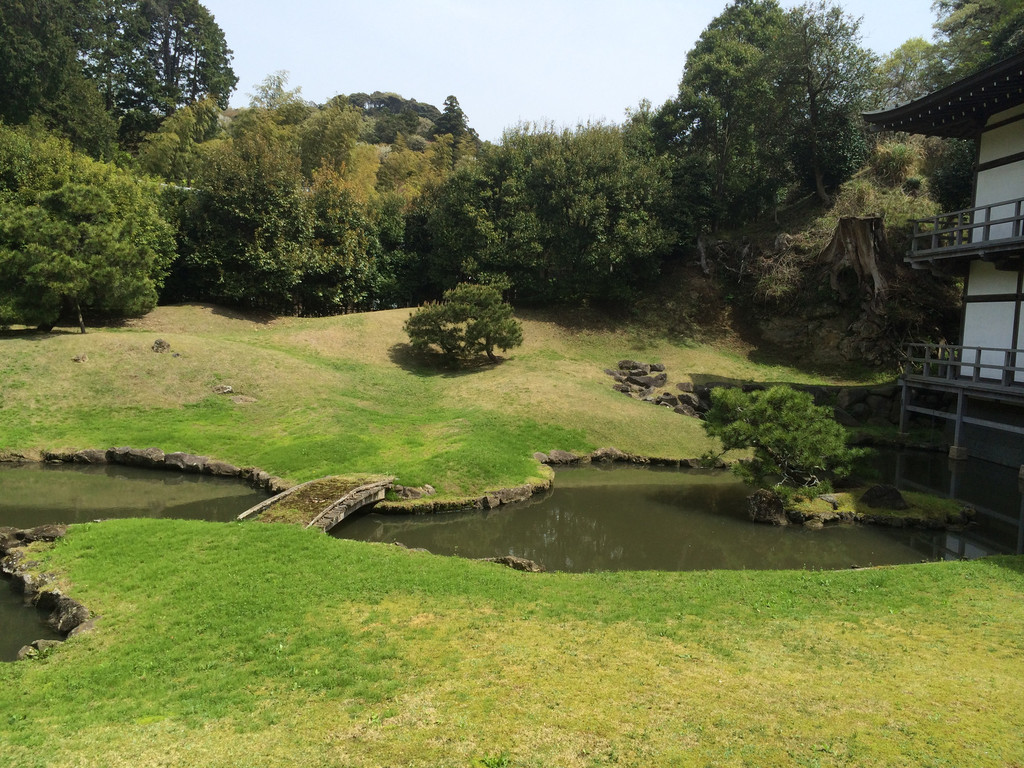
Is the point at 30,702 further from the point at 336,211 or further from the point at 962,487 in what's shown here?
the point at 336,211

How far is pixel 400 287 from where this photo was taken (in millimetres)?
39031

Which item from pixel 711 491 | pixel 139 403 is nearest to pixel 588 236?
pixel 711 491

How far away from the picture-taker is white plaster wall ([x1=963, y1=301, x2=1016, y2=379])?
19.5 meters

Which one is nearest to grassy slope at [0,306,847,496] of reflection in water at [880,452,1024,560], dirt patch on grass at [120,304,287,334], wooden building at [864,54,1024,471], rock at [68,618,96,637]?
dirt patch on grass at [120,304,287,334]

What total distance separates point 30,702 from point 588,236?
32647 mm

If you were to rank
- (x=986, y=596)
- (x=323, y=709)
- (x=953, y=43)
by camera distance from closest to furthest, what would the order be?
(x=323, y=709) < (x=986, y=596) < (x=953, y=43)

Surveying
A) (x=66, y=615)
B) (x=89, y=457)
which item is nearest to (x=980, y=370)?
(x=66, y=615)

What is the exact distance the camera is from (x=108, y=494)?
1675 centimetres

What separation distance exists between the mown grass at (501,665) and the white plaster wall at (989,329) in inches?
415

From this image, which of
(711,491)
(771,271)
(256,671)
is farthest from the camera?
(771,271)

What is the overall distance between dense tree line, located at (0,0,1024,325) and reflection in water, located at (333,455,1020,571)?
18679mm

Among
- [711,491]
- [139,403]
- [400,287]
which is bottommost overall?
[711,491]

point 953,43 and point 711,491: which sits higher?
point 953,43

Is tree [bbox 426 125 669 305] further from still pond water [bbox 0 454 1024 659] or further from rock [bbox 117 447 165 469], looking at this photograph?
rock [bbox 117 447 165 469]
